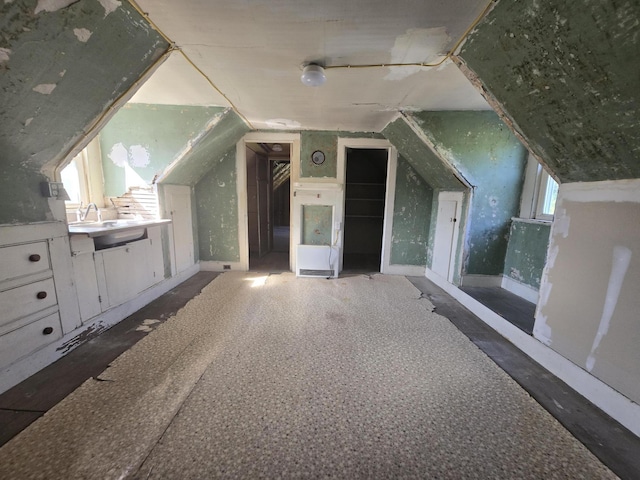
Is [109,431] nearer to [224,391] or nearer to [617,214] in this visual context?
[224,391]

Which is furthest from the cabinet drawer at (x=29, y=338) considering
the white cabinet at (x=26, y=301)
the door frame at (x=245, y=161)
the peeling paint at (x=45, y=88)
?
the door frame at (x=245, y=161)

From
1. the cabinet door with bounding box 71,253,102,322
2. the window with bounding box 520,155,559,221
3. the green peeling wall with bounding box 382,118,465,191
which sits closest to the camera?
the cabinet door with bounding box 71,253,102,322

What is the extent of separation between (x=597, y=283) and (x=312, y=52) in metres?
2.35

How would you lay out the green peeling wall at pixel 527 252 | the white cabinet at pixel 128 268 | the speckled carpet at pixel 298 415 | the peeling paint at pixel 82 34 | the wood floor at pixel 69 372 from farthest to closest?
1. the green peeling wall at pixel 527 252
2. the white cabinet at pixel 128 268
3. the wood floor at pixel 69 372
4. the peeling paint at pixel 82 34
5. the speckled carpet at pixel 298 415

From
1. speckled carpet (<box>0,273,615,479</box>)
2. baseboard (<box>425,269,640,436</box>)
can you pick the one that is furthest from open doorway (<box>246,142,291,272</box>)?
baseboard (<box>425,269,640,436</box>)

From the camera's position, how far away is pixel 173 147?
284cm

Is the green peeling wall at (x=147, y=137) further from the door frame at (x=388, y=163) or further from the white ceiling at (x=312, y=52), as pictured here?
the door frame at (x=388, y=163)

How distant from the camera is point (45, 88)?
4.47 ft

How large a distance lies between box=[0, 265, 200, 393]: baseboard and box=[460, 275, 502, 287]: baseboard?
3.84 metres

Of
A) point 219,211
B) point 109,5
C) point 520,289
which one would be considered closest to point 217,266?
point 219,211

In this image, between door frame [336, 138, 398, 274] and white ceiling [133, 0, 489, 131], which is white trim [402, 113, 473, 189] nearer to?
white ceiling [133, 0, 489, 131]

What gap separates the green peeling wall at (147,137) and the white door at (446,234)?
3.06 metres

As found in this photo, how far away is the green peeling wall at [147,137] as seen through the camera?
276 centimetres

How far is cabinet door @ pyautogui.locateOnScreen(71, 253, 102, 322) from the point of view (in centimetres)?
198
